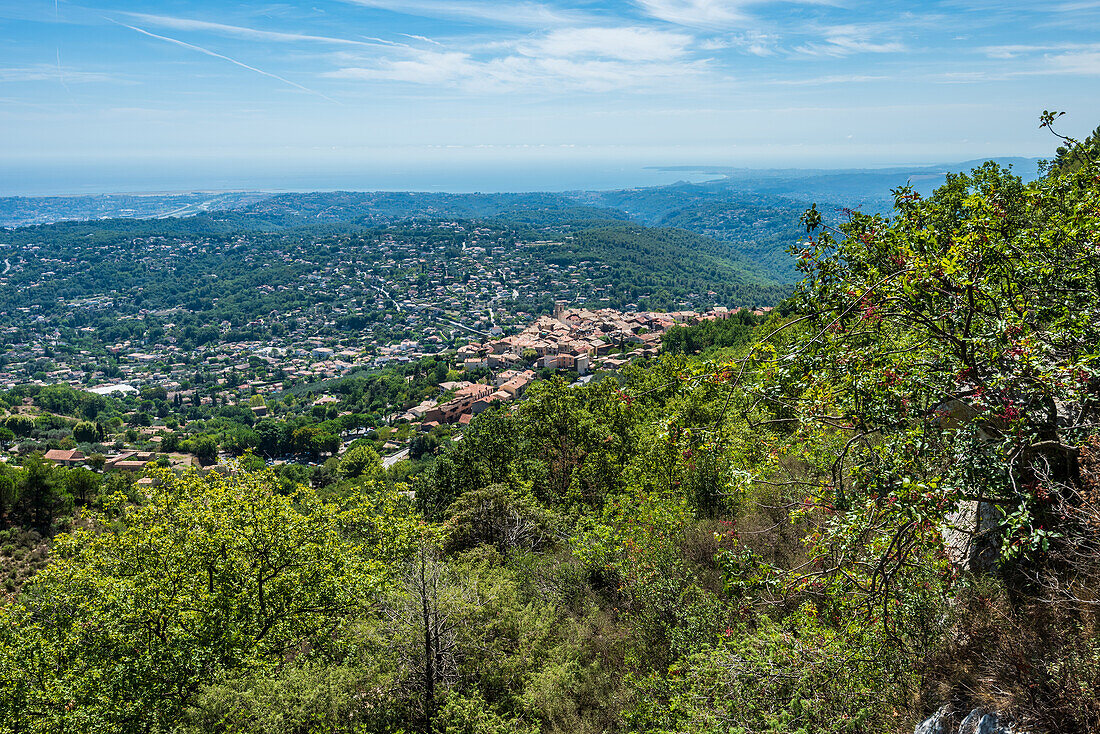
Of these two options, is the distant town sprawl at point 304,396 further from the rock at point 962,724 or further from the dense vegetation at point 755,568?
the rock at point 962,724

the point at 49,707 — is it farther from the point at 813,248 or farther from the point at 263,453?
the point at 263,453

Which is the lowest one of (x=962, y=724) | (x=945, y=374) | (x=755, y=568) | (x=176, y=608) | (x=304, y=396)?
(x=304, y=396)

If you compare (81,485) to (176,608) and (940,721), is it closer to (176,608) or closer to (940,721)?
(176,608)

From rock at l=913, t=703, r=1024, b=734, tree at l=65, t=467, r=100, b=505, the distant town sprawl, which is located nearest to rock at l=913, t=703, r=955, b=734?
rock at l=913, t=703, r=1024, b=734

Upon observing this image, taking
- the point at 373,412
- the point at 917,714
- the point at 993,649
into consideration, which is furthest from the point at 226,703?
the point at 373,412

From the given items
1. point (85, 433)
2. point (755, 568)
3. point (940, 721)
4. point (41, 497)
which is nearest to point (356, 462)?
point (41, 497)

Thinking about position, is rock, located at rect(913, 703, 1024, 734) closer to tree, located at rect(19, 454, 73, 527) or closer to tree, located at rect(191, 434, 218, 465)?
tree, located at rect(19, 454, 73, 527)

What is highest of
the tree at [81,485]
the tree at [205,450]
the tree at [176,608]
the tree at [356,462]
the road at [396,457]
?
the tree at [176,608]

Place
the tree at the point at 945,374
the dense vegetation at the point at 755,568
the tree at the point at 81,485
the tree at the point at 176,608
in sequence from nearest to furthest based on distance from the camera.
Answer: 1. the tree at the point at 945,374
2. the dense vegetation at the point at 755,568
3. the tree at the point at 176,608
4. the tree at the point at 81,485

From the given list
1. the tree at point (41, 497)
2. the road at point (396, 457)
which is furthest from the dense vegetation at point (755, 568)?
the road at point (396, 457)
